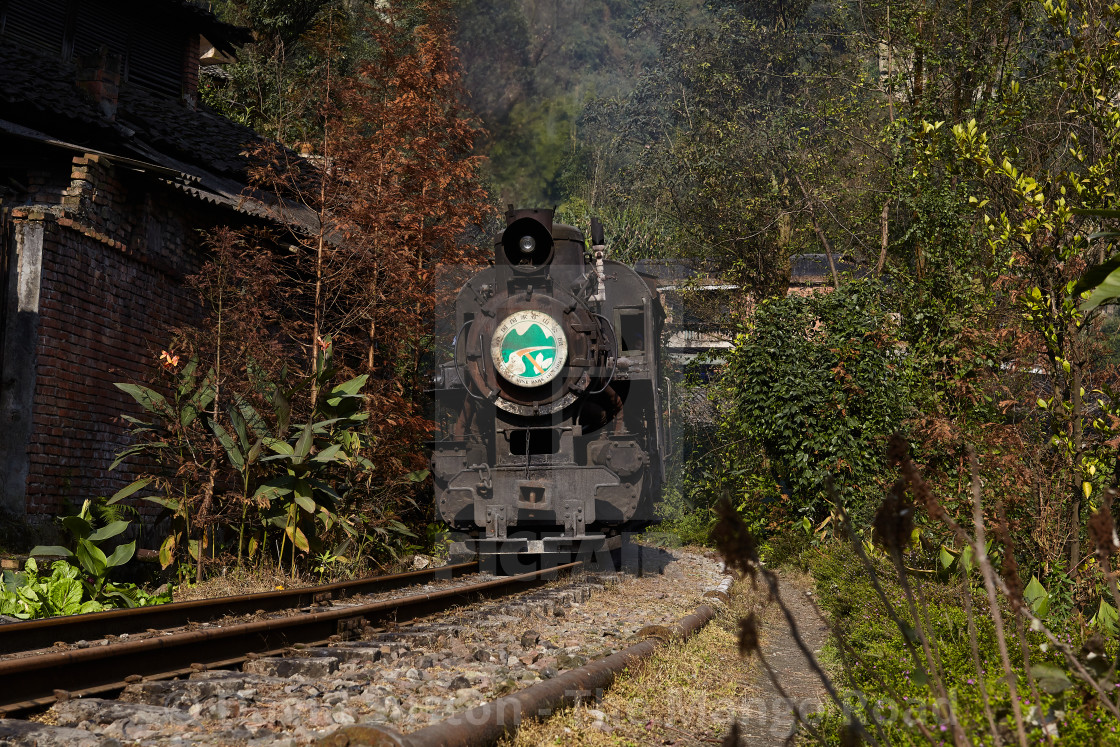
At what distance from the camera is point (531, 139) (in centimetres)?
5422

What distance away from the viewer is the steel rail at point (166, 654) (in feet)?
14.2

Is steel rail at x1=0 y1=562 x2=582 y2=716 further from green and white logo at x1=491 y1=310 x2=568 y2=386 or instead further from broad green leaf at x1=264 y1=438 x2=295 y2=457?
green and white logo at x1=491 y1=310 x2=568 y2=386

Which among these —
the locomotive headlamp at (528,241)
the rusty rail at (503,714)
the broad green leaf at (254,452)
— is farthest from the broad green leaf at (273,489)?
the rusty rail at (503,714)

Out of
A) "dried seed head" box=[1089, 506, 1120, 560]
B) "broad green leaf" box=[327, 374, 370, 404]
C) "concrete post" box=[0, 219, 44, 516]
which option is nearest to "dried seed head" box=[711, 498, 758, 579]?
"dried seed head" box=[1089, 506, 1120, 560]

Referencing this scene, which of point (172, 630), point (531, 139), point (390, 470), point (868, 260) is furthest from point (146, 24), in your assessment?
point (531, 139)

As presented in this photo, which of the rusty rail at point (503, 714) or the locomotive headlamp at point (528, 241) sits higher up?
the locomotive headlamp at point (528, 241)

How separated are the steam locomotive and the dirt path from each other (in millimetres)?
1865

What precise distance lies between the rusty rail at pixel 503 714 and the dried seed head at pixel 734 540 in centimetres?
122

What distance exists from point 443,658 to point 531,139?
167 ft

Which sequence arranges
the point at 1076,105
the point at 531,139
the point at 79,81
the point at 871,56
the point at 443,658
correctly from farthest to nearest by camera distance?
the point at 531,139, the point at 871,56, the point at 79,81, the point at 1076,105, the point at 443,658

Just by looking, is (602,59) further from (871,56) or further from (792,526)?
(792,526)

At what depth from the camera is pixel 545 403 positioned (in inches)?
392

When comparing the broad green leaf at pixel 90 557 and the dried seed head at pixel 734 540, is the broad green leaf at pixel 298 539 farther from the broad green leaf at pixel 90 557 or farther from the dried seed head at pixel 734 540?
the dried seed head at pixel 734 540

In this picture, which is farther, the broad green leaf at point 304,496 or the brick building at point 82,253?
the brick building at point 82,253
